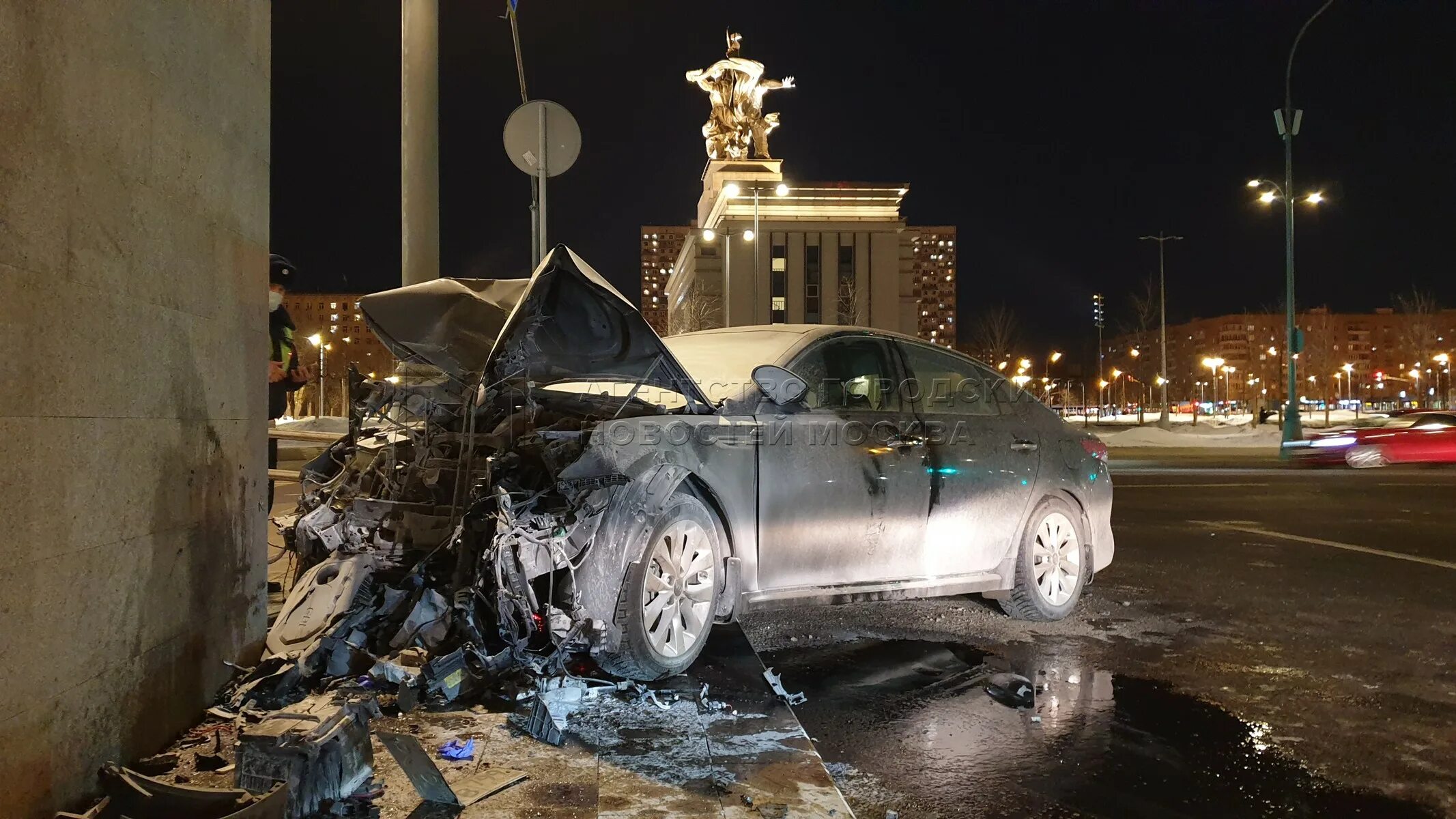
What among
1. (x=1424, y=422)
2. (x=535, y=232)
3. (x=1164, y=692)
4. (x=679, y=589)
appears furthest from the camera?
(x=1424, y=422)

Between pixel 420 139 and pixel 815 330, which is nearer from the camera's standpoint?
pixel 815 330

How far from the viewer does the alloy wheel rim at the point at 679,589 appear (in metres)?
4.04

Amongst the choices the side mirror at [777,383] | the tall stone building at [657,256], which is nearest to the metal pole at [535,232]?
the side mirror at [777,383]

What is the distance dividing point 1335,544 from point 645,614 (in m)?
7.70

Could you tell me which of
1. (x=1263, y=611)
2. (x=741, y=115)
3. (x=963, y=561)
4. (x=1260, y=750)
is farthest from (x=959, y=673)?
(x=741, y=115)

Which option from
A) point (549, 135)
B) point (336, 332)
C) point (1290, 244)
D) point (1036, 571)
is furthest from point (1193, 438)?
point (336, 332)

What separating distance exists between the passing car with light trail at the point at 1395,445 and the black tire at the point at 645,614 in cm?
1991

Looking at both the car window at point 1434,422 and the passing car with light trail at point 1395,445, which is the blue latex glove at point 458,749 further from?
the car window at point 1434,422

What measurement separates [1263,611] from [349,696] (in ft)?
18.0

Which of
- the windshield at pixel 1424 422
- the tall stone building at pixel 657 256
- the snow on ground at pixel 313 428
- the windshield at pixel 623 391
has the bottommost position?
the snow on ground at pixel 313 428

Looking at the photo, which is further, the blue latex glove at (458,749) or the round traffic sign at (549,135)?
the round traffic sign at (549,135)

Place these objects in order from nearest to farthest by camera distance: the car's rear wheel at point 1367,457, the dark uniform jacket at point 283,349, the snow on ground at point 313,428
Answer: the dark uniform jacket at point 283,349 → the car's rear wheel at point 1367,457 → the snow on ground at point 313,428

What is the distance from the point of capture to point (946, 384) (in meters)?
5.69

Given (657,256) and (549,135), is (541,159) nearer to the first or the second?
(549,135)
